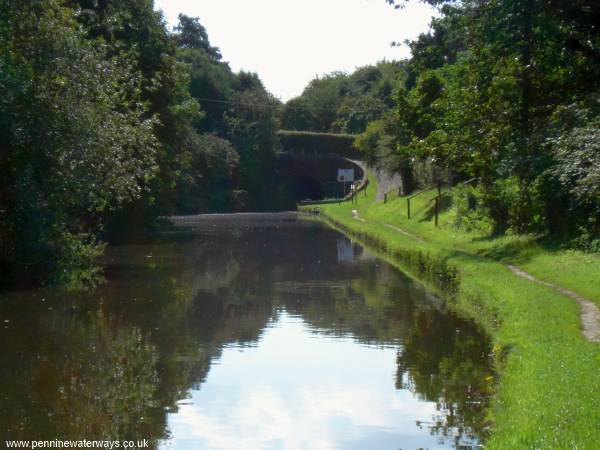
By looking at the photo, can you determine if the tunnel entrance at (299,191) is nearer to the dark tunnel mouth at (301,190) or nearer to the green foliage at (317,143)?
the dark tunnel mouth at (301,190)

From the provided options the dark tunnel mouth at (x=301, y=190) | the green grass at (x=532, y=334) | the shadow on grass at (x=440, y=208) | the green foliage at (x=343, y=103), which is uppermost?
the green foliage at (x=343, y=103)

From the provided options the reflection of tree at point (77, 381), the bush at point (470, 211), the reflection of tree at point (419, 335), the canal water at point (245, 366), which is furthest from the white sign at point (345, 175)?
the reflection of tree at point (77, 381)

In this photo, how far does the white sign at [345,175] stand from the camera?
308 ft

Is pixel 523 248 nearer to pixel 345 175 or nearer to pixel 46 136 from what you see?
pixel 46 136

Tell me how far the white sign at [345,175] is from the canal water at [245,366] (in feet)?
224

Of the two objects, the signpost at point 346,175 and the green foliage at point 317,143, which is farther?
the green foliage at point 317,143

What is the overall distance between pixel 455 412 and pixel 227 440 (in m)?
2.99

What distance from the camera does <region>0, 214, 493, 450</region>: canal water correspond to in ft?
34.1

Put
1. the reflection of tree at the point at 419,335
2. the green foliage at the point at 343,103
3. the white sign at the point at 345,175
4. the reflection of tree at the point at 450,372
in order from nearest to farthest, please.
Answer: the reflection of tree at the point at 450,372 < the reflection of tree at the point at 419,335 < the white sign at the point at 345,175 < the green foliage at the point at 343,103

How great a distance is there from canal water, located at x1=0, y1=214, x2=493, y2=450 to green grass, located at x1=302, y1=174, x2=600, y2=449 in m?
0.55

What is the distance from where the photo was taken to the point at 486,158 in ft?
80.8

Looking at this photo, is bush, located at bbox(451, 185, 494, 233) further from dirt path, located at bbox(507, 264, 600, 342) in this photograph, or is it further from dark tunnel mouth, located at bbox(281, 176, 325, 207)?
dark tunnel mouth, located at bbox(281, 176, 325, 207)

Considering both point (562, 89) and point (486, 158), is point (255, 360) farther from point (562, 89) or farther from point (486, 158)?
point (486, 158)

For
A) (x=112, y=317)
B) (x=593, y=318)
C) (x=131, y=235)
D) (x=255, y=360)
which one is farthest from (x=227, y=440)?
(x=131, y=235)
